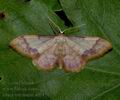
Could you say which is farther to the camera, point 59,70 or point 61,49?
point 61,49

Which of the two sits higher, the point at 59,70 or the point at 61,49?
the point at 61,49

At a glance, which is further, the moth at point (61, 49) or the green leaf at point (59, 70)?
the moth at point (61, 49)

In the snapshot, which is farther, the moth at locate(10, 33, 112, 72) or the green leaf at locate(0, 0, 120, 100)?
the moth at locate(10, 33, 112, 72)

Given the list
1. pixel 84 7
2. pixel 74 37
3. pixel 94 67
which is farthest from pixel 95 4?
pixel 94 67
